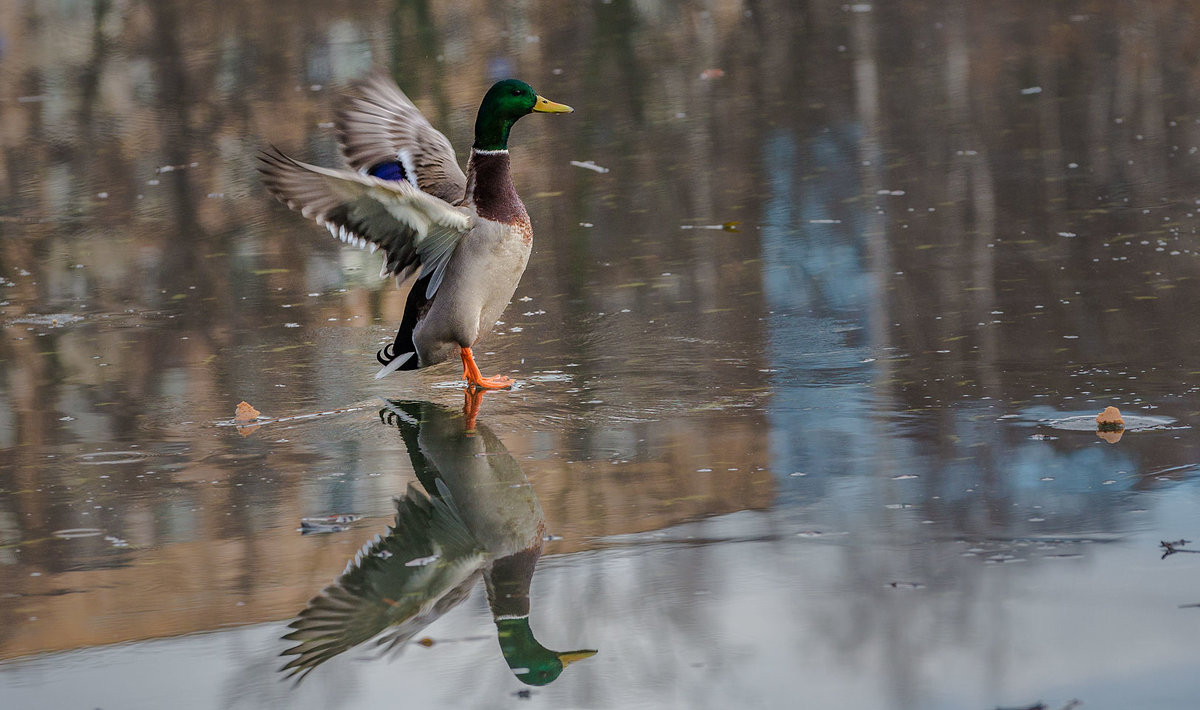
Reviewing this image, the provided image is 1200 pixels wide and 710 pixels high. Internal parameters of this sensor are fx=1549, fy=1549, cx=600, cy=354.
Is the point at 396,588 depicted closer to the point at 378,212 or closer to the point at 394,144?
the point at 378,212

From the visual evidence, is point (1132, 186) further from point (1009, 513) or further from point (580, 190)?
point (1009, 513)

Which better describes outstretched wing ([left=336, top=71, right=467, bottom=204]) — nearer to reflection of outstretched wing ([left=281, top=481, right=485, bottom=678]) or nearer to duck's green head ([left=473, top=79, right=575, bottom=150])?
duck's green head ([left=473, top=79, right=575, bottom=150])

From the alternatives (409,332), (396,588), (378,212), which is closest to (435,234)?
(378,212)

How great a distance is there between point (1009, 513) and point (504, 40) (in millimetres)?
10032

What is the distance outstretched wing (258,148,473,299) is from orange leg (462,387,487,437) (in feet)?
1.28

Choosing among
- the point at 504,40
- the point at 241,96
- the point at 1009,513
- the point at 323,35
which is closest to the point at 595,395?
the point at 1009,513

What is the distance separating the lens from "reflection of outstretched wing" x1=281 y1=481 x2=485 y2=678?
339 centimetres

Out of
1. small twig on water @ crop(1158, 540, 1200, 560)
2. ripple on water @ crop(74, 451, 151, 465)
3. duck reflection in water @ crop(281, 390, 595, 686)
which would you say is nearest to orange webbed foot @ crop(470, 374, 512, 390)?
duck reflection in water @ crop(281, 390, 595, 686)

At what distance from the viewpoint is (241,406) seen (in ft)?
16.9

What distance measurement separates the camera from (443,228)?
5.27 m

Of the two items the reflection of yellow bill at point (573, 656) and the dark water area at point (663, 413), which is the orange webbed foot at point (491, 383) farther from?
the reflection of yellow bill at point (573, 656)

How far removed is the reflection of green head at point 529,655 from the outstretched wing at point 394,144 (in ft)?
9.44

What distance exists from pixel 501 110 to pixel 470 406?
1144 mm

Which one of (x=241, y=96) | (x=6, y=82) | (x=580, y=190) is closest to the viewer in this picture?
(x=580, y=190)
